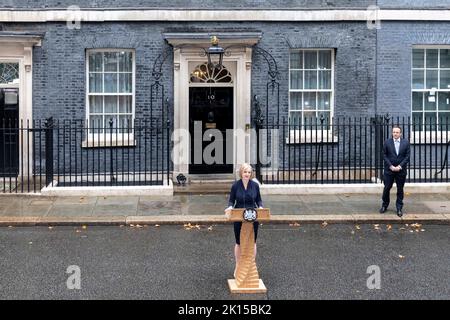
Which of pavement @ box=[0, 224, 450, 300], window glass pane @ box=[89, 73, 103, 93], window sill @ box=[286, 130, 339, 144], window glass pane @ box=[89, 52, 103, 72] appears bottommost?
pavement @ box=[0, 224, 450, 300]

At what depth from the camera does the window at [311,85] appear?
15945 mm

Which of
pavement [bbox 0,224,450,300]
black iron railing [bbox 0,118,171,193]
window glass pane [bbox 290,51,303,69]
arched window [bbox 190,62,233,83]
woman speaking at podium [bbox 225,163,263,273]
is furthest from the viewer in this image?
window glass pane [bbox 290,51,303,69]

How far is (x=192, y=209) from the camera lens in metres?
12.7

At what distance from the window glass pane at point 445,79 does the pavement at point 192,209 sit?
10.9ft

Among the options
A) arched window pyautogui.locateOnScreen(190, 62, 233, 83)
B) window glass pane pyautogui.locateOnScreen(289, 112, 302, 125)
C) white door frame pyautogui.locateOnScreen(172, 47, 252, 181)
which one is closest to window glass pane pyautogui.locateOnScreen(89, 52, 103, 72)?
white door frame pyautogui.locateOnScreen(172, 47, 252, 181)

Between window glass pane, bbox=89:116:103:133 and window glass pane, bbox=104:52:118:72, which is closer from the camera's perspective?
window glass pane, bbox=89:116:103:133

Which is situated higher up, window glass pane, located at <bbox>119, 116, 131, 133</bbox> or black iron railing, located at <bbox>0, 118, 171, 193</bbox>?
window glass pane, located at <bbox>119, 116, 131, 133</bbox>

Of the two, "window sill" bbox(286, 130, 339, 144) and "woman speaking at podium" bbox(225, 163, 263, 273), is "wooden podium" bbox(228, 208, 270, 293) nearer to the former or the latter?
"woman speaking at podium" bbox(225, 163, 263, 273)

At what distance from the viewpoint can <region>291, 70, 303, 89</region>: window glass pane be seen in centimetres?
1595

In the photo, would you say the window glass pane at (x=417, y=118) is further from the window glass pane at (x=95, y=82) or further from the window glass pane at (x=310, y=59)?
the window glass pane at (x=95, y=82)

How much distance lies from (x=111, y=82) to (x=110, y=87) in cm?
12

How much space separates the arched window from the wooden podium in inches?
339

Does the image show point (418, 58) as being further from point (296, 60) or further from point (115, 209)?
point (115, 209)

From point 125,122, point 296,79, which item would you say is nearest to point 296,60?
point 296,79
